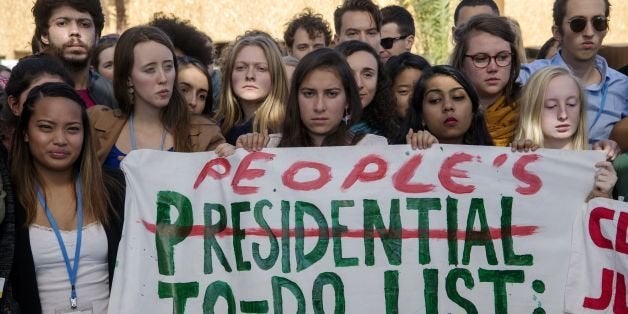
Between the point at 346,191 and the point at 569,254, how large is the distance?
89 cm

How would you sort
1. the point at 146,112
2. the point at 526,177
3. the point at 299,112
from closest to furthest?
the point at 526,177 < the point at 299,112 < the point at 146,112

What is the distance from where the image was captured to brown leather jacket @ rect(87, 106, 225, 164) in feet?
14.1

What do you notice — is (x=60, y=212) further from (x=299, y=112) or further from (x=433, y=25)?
(x=433, y=25)

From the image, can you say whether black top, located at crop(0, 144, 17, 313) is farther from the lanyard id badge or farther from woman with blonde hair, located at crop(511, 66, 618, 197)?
woman with blonde hair, located at crop(511, 66, 618, 197)

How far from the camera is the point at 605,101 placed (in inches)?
202

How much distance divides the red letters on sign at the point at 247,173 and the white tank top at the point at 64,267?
549 mm

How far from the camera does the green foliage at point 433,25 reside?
14381 millimetres

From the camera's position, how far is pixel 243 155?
161 inches

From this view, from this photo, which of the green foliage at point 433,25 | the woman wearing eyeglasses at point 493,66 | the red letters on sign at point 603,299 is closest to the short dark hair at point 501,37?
the woman wearing eyeglasses at point 493,66

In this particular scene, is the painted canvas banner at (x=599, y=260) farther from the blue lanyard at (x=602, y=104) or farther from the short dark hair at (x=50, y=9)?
the short dark hair at (x=50, y=9)

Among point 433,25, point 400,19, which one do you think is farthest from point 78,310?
point 433,25

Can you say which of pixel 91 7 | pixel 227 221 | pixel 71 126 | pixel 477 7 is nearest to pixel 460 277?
pixel 227 221

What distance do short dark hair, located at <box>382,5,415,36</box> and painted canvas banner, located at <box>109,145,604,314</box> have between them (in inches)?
117

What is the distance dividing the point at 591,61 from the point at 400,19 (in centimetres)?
195
